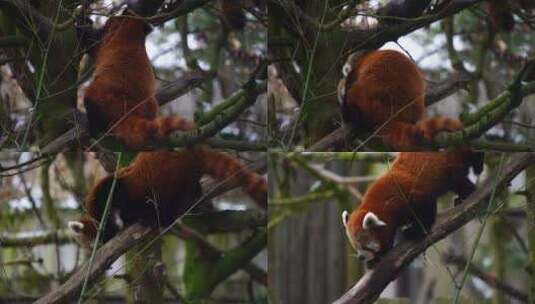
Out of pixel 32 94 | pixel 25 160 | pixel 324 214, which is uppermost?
pixel 32 94

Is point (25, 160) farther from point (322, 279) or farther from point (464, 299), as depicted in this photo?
point (464, 299)

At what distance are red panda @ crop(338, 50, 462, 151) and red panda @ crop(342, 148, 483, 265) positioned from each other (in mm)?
100

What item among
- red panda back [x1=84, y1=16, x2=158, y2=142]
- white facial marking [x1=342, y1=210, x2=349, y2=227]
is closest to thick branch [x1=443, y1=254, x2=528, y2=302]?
white facial marking [x1=342, y1=210, x2=349, y2=227]

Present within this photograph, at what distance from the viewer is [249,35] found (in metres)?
3.67

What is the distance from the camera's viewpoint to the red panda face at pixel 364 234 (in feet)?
11.7

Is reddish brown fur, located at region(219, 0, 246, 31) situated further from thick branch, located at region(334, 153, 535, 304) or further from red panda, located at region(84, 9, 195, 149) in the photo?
thick branch, located at region(334, 153, 535, 304)

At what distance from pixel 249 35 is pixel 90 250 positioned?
98cm

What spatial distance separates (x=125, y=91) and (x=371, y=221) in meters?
0.98

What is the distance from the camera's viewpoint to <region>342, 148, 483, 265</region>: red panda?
11.7 ft

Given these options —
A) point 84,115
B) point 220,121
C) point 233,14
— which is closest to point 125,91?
point 84,115

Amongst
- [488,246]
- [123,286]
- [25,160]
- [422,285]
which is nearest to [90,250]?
[123,286]

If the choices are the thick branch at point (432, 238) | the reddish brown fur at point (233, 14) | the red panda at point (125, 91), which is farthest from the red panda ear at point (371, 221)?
the reddish brown fur at point (233, 14)

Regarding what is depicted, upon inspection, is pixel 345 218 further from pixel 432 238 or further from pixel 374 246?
pixel 432 238

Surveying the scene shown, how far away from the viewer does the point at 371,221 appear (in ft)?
11.6
